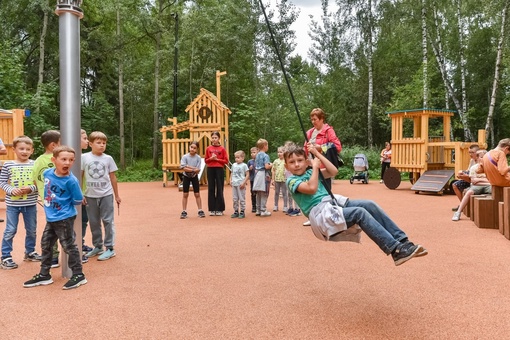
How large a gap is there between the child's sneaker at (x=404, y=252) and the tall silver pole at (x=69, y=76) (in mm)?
3116

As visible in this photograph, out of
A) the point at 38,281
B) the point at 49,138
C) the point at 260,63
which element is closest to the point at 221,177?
the point at 49,138

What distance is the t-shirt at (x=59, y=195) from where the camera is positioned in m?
3.96

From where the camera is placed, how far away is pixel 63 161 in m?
3.89

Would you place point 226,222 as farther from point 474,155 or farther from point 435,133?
point 435,133

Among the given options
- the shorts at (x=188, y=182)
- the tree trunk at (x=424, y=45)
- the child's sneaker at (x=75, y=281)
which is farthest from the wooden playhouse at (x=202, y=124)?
the child's sneaker at (x=75, y=281)

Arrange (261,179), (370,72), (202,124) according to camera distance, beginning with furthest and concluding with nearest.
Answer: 1. (370,72)
2. (202,124)
3. (261,179)

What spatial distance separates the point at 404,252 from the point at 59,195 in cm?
315

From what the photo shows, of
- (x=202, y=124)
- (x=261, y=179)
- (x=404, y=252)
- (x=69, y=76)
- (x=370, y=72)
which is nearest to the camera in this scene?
(x=404, y=252)

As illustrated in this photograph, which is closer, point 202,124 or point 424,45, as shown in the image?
point 202,124

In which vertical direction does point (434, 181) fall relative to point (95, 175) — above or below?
below

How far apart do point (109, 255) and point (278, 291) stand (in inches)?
94.3

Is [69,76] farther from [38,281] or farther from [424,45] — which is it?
[424,45]

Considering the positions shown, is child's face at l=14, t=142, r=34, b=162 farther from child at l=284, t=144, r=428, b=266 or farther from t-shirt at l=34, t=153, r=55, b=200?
child at l=284, t=144, r=428, b=266

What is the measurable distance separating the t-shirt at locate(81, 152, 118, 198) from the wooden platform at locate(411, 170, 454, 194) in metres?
9.87
